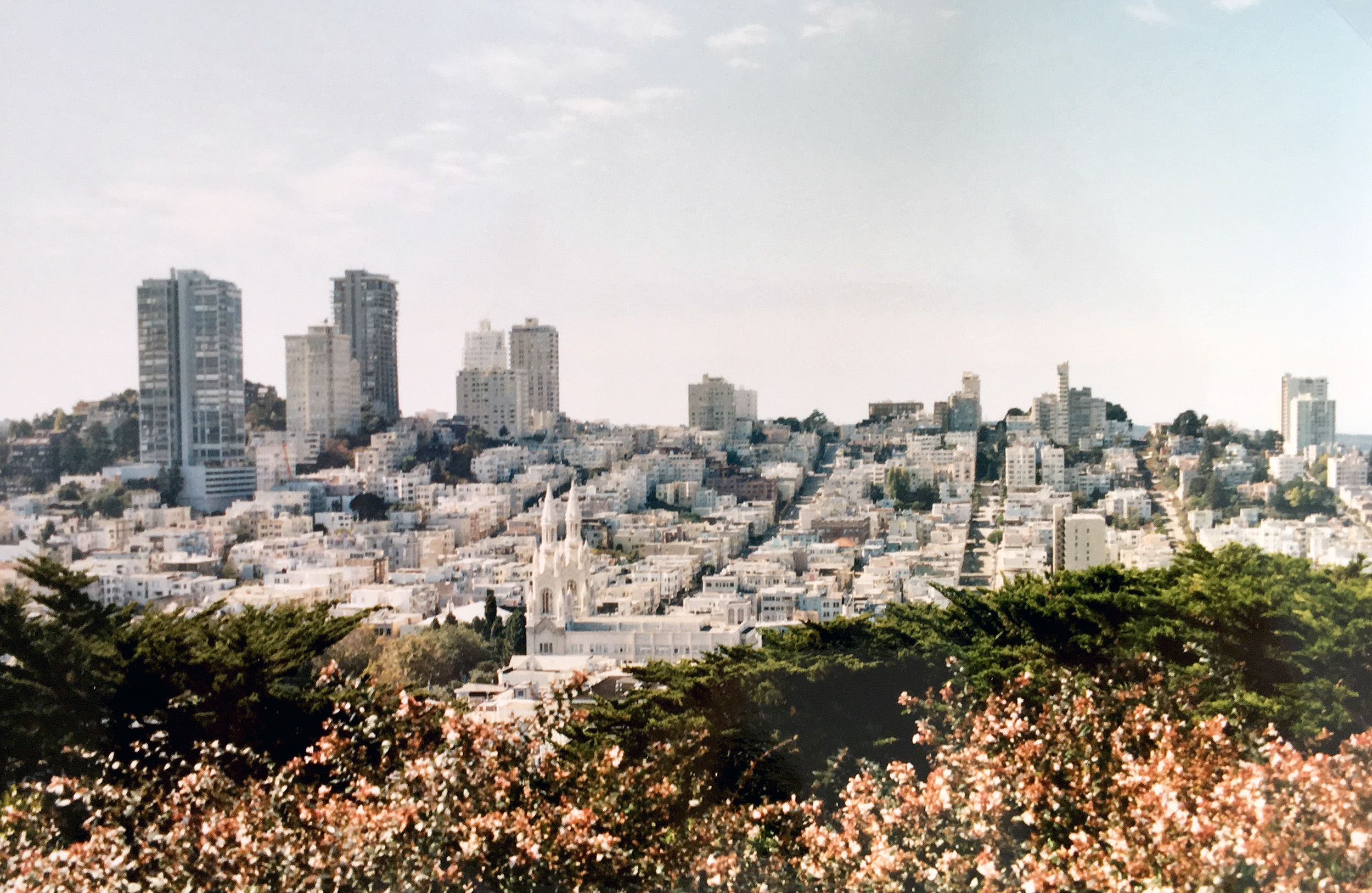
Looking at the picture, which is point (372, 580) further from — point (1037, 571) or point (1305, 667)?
point (1305, 667)

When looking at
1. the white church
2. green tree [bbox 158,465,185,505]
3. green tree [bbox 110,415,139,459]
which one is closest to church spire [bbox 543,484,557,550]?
the white church

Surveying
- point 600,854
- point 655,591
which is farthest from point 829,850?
point 655,591

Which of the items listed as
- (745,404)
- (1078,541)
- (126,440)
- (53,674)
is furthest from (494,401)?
(1078,541)

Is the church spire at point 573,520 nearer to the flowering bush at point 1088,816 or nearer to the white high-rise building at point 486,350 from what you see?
the white high-rise building at point 486,350

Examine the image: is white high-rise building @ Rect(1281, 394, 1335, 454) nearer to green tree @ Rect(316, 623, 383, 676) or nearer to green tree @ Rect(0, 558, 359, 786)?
green tree @ Rect(316, 623, 383, 676)

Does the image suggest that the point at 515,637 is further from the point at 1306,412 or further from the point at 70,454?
the point at 1306,412
